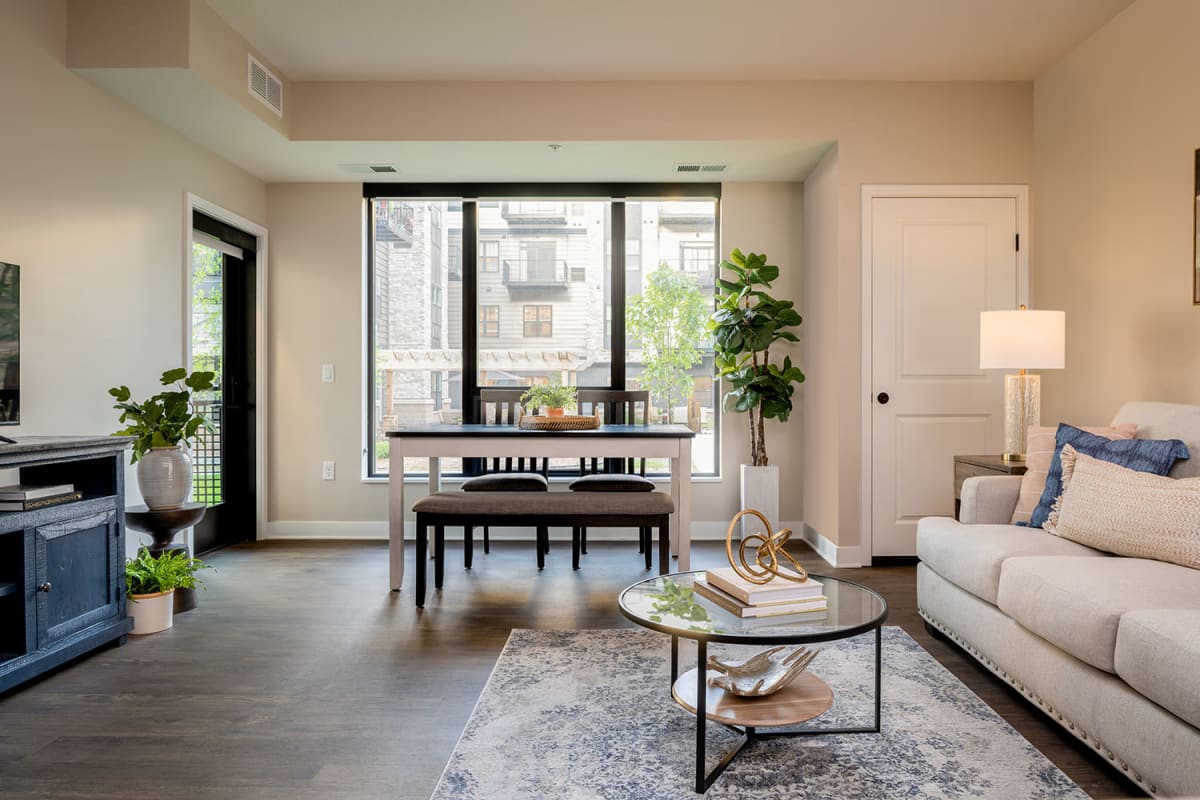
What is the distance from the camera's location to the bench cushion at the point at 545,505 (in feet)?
10.7

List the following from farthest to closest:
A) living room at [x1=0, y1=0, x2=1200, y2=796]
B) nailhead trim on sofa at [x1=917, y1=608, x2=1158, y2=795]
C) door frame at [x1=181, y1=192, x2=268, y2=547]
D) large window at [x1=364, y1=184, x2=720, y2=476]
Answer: large window at [x1=364, y1=184, x2=720, y2=476] → door frame at [x1=181, y1=192, x2=268, y2=547] → living room at [x1=0, y1=0, x2=1200, y2=796] → nailhead trim on sofa at [x1=917, y1=608, x2=1158, y2=795]

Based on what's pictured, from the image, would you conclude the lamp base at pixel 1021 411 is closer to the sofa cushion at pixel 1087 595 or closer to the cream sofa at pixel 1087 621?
the cream sofa at pixel 1087 621

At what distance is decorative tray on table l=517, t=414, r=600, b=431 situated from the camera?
3.58 meters

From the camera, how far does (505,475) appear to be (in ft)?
13.8

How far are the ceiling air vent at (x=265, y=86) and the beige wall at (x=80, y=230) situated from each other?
53 cm

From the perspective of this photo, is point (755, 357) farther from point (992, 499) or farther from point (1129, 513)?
point (1129, 513)

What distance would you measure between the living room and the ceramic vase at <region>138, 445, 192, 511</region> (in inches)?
12.1

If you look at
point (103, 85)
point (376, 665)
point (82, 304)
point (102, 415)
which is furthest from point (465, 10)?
point (376, 665)

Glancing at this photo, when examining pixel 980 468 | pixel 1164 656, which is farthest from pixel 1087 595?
pixel 980 468

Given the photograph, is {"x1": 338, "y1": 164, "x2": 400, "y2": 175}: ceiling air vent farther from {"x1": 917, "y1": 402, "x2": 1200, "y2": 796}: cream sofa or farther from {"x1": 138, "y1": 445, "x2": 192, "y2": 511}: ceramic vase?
{"x1": 917, "y1": 402, "x2": 1200, "y2": 796}: cream sofa

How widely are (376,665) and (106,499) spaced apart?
1220 millimetres

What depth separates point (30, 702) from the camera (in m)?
2.35

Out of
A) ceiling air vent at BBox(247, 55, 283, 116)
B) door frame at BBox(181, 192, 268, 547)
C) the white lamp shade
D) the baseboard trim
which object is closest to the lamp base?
the white lamp shade

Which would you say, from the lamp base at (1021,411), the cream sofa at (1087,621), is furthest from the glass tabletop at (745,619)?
the lamp base at (1021,411)
